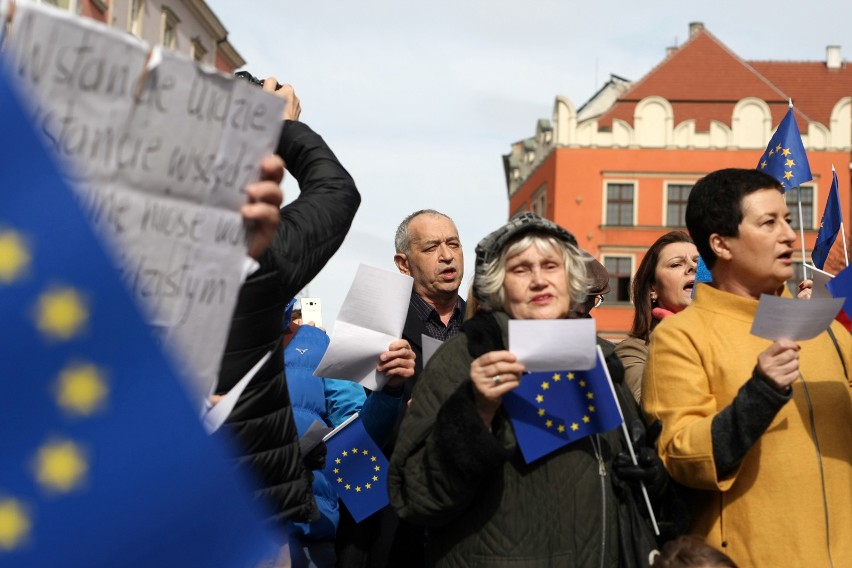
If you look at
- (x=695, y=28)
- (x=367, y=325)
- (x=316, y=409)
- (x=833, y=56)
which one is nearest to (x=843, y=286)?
(x=367, y=325)

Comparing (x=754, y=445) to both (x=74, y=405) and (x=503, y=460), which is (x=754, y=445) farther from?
(x=74, y=405)

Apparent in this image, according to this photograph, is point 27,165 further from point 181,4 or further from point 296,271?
point 181,4

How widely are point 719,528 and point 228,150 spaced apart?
1.84 metres

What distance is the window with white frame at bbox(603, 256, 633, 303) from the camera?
42.7m

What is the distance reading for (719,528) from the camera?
3129mm

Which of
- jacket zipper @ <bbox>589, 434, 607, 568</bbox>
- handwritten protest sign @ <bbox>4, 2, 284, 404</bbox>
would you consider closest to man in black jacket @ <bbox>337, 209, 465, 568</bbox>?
jacket zipper @ <bbox>589, 434, 607, 568</bbox>

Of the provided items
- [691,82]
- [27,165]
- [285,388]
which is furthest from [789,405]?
[691,82]

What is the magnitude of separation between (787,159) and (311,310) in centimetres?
310

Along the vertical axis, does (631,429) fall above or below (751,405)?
below

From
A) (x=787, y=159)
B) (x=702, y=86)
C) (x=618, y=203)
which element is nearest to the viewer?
(x=787, y=159)

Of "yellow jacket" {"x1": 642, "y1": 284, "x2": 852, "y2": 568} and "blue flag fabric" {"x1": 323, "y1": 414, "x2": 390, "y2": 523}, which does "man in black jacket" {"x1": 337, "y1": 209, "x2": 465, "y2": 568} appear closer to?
"blue flag fabric" {"x1": 323, "y1": 414, "x2": 390, "y2": 523}

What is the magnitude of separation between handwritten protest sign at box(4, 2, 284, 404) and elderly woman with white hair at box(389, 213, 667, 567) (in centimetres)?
102

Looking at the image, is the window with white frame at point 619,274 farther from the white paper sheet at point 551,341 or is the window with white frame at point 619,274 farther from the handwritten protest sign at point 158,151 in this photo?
the handwritten protest sign at point 158,151

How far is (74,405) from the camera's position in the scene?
1.54 metres
